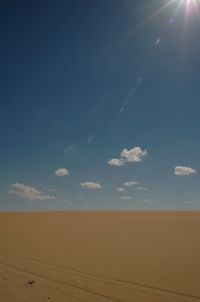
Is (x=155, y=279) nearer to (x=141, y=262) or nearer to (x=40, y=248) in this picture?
(x=141, y=262)

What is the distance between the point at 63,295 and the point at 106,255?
24.8 feet

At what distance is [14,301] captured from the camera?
994cm

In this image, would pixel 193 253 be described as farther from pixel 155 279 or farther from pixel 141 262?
pixel 155 279

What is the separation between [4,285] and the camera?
11930 mm

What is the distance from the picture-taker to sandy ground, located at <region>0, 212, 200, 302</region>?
10617 millimetres

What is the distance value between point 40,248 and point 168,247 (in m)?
7.90

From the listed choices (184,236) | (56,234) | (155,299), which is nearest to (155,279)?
(155,299)

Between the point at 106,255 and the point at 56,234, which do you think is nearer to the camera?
the point at 106,255

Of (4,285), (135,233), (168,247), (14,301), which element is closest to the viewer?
(14,301)

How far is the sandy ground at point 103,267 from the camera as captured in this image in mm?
10617

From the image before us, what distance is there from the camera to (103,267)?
15.0 meters

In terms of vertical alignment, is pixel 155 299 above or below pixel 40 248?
below

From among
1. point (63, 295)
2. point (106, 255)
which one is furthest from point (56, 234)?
point (63, 295)

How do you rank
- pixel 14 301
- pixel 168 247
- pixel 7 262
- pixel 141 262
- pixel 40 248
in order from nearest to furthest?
pixel 14 301, pixel 141 262, pixel 7 262, pixel 168 247, pixel 40 248
